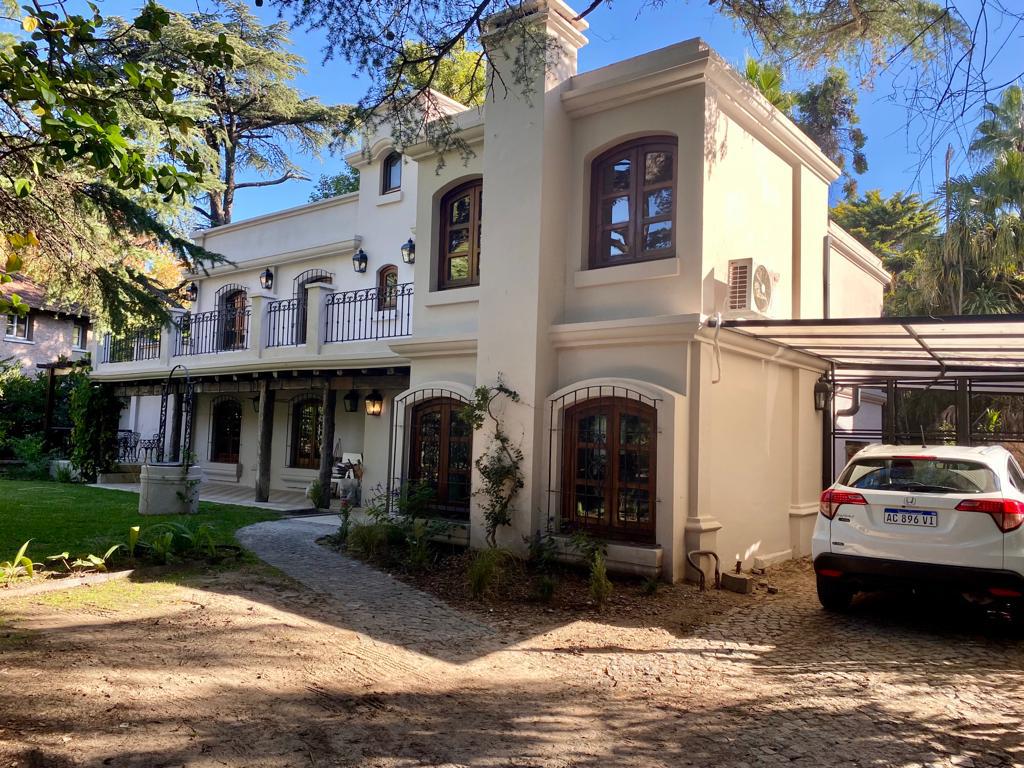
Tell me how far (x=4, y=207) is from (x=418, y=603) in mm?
6183

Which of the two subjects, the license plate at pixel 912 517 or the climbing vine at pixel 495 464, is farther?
the climbing vine at pixel 495 464

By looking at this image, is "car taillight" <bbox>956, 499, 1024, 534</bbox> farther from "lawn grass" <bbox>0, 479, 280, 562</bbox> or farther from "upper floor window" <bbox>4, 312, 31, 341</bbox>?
"upper floor window" <bbox>4, 312, 31, 341</bbox>

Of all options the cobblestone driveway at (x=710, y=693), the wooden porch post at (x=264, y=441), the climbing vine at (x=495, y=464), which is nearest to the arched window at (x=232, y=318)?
the wooden porch post at (x=264, y=441)

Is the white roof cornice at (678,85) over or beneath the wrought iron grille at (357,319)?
over

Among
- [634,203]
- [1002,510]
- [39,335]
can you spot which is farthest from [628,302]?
[39,335]

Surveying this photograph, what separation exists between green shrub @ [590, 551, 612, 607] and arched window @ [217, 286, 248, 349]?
1149cm

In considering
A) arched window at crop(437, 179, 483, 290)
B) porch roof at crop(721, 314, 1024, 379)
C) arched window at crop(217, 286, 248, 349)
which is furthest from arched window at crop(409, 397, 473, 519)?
arched window at crop(217, 286, 248, 349)

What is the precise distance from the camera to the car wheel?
6.75m

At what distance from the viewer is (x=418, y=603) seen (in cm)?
712

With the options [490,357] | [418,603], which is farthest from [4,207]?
[418,603]

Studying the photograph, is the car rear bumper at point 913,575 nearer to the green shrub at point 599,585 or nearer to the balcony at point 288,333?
the green shrub at point 599,585

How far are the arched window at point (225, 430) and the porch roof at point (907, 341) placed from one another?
14155 millimetres

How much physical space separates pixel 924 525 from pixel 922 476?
20.8 inches

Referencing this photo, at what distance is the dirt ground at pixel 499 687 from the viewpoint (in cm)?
384
